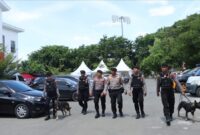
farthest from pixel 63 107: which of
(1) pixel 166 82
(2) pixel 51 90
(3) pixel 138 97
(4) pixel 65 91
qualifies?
(4) pixel 65 91

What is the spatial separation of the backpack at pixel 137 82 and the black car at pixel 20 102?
3616 millimetres

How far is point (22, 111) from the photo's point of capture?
632 inches

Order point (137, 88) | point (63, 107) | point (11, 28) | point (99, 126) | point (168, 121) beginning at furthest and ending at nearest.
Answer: point (11, 28) < point (63, 107) < point (137, 88) < point (99, 126) < point (168, 121)

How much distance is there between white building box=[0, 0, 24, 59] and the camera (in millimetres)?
46625

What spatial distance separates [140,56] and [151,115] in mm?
Result: 77481

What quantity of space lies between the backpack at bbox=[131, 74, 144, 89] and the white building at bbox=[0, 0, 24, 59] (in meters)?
32.3

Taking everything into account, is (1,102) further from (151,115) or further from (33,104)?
(151,115)

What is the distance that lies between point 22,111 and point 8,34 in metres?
35.5

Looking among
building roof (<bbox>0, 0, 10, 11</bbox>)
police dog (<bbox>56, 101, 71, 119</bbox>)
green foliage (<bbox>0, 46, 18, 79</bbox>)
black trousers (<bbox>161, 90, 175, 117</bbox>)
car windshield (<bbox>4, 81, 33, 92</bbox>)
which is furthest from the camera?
building roof (<bbox>0, 0, 10, 11</bbox>)

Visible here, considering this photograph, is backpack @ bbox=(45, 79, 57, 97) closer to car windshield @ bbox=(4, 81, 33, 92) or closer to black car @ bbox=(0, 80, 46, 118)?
black car @ bbox=(0, 80, 46, 118)

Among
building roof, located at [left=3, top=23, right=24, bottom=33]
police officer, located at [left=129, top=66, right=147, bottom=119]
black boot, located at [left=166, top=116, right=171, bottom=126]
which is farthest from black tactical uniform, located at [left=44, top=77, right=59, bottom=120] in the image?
building roof, located at [left=3, top=23, right=24, bottom=33]

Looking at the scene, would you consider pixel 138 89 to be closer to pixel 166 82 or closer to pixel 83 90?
pixel 166 82

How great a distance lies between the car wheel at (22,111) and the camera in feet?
52.5

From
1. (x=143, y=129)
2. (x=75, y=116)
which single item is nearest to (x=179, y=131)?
(x=143, y=129)
